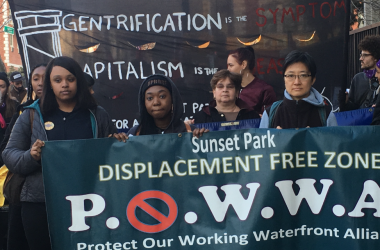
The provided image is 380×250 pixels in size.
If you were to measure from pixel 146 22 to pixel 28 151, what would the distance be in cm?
234

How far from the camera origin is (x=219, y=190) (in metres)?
2.83

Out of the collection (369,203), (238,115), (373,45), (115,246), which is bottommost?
(115,246)

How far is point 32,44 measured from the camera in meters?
4.87

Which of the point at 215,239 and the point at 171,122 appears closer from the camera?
the point at 215,239

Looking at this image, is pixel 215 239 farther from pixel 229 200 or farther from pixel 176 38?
pixel 176 38

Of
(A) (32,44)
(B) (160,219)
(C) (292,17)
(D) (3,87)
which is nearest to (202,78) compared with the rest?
(C) (292,17)

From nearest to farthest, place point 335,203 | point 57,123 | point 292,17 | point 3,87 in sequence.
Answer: point 335,203 < point 57,123 < point 292,17 < point 3,87

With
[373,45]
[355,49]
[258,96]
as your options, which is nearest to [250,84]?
[258,96]

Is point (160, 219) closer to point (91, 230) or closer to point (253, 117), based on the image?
point (91, 230)

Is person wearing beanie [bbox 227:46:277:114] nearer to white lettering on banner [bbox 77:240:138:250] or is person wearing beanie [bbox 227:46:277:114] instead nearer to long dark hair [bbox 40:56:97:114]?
long dark hair [bbox 40:56:97:114]

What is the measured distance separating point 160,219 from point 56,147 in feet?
2.71

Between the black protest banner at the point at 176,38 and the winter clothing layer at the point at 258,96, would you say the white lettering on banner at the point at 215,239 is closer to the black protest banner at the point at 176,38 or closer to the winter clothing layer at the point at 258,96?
the winter clothing layer at the point at 258,96

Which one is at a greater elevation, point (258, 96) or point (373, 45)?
point (373, 45)

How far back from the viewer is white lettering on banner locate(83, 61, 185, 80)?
4770 millimetres
